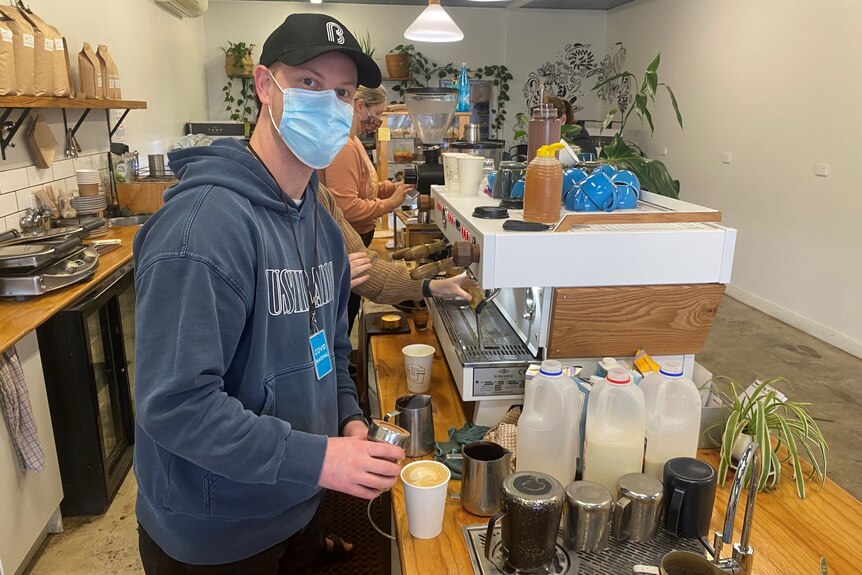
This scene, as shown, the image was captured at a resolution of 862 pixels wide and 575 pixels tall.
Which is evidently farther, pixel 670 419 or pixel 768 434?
pixel 768 434

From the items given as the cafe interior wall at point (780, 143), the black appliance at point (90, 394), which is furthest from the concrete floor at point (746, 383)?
the cafe interior wall at point (780, 143)

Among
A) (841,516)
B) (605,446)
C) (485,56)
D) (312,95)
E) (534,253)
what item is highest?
(485,56)

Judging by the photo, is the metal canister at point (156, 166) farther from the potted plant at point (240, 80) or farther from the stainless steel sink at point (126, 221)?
the potted plant at point (240, 80)

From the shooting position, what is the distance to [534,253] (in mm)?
1361

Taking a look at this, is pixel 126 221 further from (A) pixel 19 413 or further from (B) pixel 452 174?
(B) pixel 452 174

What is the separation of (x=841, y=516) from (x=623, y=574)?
21.5 inches

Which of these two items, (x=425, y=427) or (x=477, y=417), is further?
(x=477, y=417)

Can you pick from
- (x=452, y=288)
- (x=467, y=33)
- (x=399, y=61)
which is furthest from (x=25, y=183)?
(x=467, y=33)

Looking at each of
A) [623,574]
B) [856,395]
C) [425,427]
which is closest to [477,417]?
[425,427]

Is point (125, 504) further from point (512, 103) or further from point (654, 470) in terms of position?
point (512, 103)

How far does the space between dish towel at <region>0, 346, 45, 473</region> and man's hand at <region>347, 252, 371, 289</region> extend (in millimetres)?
1100

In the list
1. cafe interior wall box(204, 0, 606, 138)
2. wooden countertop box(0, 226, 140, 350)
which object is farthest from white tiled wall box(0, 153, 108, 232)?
cafe interior wall box(204, 0, 606, 138)

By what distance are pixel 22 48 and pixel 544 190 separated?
2.44 metres

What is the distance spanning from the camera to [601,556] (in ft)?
3.46
